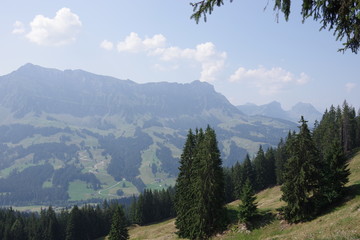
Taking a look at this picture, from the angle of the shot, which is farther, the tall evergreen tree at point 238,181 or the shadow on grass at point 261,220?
the tall evergreen tree at point 238,181

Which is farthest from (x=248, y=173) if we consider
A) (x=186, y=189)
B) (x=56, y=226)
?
(x=56, y=226)

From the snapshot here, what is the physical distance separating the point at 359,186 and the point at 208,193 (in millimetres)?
24841

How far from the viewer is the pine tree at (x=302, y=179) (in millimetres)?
40812

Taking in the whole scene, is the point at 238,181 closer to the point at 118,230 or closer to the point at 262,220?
the point at 118,230

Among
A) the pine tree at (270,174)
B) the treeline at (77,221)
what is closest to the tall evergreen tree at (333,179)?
the pine tree at (270,174)

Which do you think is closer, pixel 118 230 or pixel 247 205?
pixel 247 205

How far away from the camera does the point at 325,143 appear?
93625 mm

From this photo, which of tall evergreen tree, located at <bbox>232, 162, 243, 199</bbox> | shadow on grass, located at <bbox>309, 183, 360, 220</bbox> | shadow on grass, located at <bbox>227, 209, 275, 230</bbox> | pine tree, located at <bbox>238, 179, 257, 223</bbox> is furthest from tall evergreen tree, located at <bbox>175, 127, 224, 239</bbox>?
tall evergreen tree, located at <bbox>232, 162, 243, 199</bbox>

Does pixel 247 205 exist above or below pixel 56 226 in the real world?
above

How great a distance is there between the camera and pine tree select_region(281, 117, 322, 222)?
134 feet

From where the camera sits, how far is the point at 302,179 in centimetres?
4050

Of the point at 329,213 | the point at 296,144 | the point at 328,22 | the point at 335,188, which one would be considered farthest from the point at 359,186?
the point at 328,22

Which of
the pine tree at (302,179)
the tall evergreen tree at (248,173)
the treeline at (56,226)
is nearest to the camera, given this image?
the pine tree at (302,179)

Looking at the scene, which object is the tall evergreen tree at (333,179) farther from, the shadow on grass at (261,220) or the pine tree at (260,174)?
the pine tree at (260,174)
